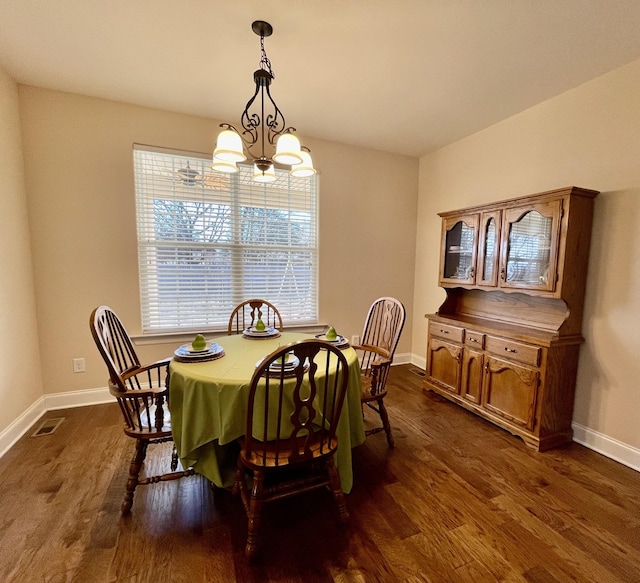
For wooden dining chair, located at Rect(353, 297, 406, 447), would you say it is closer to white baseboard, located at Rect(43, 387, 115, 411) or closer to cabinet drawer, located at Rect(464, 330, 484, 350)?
cabinet drawer, located at Rect(464, 330, 484, 350)

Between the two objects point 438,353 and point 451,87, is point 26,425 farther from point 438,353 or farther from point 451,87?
point 451,87

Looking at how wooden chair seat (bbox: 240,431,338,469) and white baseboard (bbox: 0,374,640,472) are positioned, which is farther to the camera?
white baseboard (bbox: 0,374,640,472)

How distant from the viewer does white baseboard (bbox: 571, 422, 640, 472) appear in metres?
2.03

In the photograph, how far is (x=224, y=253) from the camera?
10.0 ft

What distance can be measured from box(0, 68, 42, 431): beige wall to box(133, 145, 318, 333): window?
0.78 m

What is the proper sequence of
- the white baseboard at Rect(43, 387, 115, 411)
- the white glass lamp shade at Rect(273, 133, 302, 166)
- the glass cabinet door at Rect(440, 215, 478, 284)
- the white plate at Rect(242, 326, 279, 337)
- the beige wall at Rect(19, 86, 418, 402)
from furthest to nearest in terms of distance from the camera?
the glass cabinet door at Rect(440, 215, 478, 284) → the white baseboard at Rect(43, 387, 115, 411) → the beige wall at Rect(19, 86, 418, 402) → the white plate at Rect(242, 326, 279, 337) → the white glass lamp shade at Rect(273, 133, 302, 166)

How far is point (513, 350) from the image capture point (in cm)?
230

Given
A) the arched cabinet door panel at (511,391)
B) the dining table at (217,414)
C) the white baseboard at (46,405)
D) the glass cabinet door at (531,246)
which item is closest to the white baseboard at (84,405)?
the white baseboard at (46,405)

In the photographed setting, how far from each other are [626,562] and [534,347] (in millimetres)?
1144

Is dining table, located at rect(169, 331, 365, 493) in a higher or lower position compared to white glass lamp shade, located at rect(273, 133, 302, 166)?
lower

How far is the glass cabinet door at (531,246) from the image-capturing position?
2.16 metres

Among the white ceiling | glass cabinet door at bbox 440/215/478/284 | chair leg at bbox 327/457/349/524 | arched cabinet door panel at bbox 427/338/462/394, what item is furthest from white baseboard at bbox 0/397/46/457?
glass cabinet door at bbox 440/215/478/284

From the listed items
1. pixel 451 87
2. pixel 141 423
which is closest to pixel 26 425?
pixel 141 423

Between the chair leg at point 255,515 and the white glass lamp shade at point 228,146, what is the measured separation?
1566 mm
